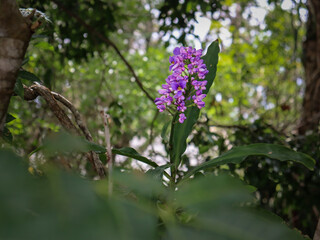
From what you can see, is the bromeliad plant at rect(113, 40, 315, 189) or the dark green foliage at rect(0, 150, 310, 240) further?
the bromeliad plant at rect(113, 40, 315, 189)

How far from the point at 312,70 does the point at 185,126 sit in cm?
179

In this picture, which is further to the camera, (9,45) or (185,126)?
(185,126)

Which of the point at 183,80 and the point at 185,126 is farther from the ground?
the point at 183,80

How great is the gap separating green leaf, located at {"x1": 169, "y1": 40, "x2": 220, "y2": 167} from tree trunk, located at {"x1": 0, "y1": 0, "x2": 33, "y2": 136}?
50cm

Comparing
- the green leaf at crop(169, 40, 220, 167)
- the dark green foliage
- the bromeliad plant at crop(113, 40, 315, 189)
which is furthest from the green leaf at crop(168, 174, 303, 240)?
the green leaf at crop(169, 40, 220, 167)

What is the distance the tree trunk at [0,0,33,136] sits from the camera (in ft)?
2.57

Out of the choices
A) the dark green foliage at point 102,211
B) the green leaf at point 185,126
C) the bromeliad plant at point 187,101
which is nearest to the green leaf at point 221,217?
the dark green foliage at point 102,211

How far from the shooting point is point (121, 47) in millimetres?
3518

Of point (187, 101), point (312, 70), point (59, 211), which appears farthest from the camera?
point (312, 70)

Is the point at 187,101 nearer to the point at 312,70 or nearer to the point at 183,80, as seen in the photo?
the point at 183,80

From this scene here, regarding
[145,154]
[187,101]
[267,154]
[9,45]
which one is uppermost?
[9,45]

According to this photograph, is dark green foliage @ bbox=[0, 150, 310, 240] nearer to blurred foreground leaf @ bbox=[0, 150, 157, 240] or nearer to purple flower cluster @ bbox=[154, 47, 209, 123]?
blurred foreground leaf @ bbox=[0, 150, 157, 240]

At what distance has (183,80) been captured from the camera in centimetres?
105

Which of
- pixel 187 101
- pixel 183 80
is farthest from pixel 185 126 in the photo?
pixel 183 80
